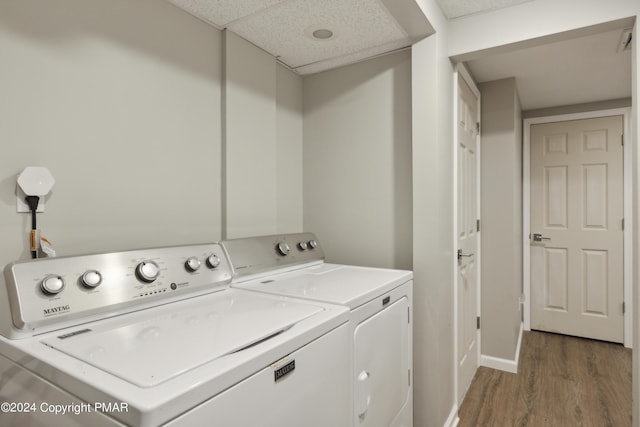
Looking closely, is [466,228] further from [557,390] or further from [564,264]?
[564,264]

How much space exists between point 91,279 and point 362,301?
799mm

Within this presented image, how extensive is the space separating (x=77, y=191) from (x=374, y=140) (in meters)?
1.44

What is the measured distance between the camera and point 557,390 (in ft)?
7.88

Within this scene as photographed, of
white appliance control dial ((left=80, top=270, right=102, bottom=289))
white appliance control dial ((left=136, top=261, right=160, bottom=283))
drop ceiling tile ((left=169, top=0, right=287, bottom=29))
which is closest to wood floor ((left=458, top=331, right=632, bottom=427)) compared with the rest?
white appliance control dial ((left=136, top=261, right=160, bottom=283))

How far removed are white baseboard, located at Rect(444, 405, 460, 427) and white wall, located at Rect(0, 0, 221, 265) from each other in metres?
1.59

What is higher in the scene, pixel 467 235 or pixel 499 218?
pixel 499 218

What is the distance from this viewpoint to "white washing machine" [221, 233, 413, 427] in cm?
117

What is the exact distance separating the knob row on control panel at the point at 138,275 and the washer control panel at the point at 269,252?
4.5 inches

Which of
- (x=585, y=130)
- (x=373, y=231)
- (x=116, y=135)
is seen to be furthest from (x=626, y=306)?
(x=116, y=135)

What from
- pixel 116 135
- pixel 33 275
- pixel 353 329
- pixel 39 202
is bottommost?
pixel 353 329

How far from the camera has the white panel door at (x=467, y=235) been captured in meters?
2.21

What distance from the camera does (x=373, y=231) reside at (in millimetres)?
2049

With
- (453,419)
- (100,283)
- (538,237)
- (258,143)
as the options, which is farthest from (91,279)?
(538,237)

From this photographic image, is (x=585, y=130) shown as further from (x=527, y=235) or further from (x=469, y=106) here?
(x=469, y=106)
